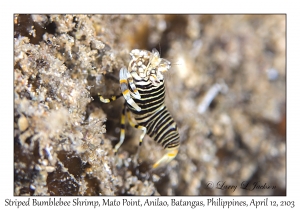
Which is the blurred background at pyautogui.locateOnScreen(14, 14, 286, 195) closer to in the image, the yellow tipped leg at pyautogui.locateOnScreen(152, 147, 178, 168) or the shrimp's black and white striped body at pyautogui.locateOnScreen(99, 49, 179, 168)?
the yellow tipped leg at pyautogui.locateOnScreen(152, 147, 178, 168)

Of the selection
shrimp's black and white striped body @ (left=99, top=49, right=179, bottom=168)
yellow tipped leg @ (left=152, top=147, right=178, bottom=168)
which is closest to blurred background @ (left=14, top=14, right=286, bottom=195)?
yellow tipped leg @ (left=152, top=147, right=178, bottom=168)

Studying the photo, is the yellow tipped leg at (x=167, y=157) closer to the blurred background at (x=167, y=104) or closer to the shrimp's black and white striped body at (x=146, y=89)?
the blurred background at (x=167, y=104)

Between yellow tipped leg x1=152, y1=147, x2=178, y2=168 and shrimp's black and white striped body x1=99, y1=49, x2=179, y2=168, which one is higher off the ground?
shrimp's black and white striped body x1=99, y1=49, x2=179, y2=168

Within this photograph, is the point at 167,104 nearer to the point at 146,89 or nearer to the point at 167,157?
the point at 167,157

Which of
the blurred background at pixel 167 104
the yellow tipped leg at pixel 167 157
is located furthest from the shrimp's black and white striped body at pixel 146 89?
the yellow tipped leg at pixel 167 157

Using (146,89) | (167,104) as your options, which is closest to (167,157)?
(167,104)

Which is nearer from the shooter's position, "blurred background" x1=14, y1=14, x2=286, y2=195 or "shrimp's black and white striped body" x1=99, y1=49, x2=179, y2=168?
"blurred background" x1=14, y1=14, x2=286, y2=195

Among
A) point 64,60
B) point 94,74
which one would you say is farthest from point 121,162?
point 64,60

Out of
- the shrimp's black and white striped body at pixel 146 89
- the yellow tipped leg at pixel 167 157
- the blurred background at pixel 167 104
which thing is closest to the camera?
the blurred background at pixel 167 104

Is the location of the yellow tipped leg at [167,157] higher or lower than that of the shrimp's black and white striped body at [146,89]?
lower
